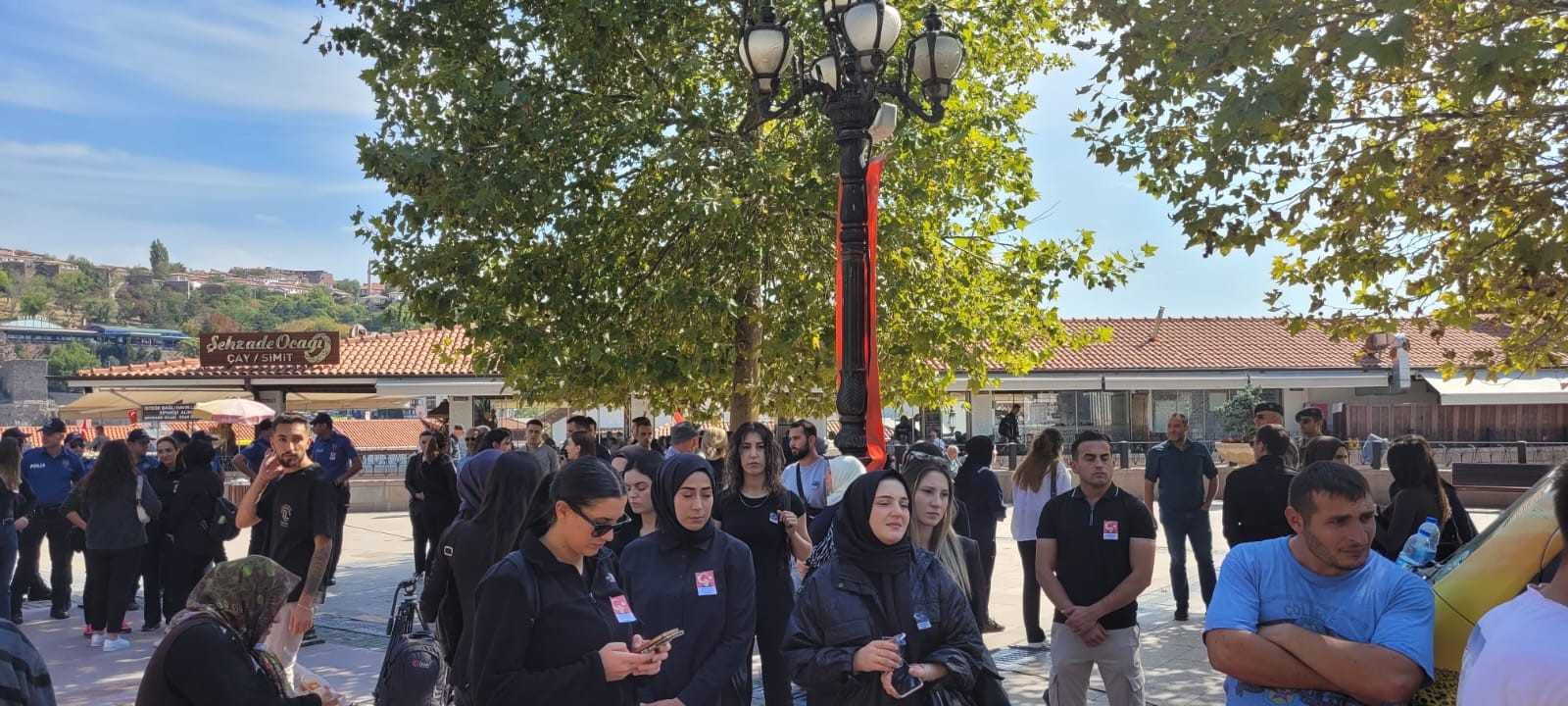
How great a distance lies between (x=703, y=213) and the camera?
11398 mm

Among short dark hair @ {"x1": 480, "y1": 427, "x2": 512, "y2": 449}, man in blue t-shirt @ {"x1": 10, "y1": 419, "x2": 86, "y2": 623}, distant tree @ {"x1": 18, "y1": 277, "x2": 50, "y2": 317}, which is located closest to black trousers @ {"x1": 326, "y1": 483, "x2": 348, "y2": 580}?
short dark hair @ {"x1": 480, "y1": 427, "x2": 512, "y2": 449}

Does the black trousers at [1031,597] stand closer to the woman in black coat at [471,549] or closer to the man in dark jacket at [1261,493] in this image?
the man in dark jacket at [1261,493]

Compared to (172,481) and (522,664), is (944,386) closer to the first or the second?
(172,481)

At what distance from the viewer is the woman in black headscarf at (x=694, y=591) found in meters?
4.36

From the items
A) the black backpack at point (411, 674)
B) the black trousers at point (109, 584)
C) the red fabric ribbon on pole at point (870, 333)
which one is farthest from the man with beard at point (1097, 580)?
the black trousers at point (109, 584)

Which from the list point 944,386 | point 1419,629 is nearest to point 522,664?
point 1419,629

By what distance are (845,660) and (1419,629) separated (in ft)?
5.35

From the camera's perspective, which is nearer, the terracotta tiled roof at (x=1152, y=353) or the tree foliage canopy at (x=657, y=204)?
the tree foliage canopy at (x=657, y=204)

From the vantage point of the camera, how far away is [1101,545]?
5547mm

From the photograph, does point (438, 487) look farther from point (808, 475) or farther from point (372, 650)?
point (808, 475)

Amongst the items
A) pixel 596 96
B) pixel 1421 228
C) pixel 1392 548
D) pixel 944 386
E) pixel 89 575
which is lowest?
pixel 89 575

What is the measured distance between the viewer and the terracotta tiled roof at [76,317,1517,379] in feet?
106

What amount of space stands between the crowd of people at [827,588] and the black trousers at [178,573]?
6.51ft

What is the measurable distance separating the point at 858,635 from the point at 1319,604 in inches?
54.1
